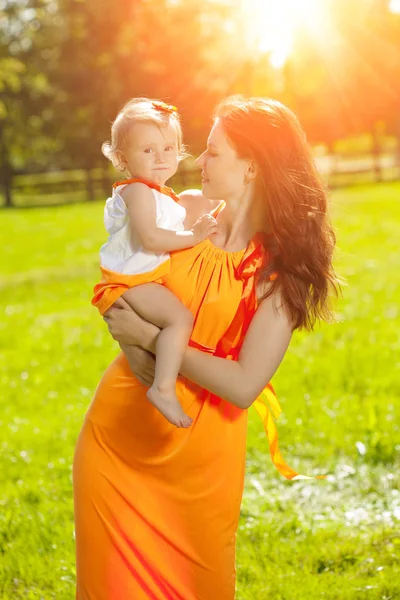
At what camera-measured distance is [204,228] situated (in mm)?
2943

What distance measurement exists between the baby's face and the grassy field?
0.86 m

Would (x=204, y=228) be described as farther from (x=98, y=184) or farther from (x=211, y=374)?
(x=98, y=184)

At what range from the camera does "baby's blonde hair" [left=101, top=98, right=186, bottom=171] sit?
2.96 meters

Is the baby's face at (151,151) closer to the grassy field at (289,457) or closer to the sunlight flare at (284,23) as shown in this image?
the grassy field at (289,457)

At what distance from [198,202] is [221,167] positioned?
0.29m

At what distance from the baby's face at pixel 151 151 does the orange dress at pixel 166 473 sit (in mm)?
264

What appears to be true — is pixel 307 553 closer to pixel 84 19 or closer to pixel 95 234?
→ pixel 95 234

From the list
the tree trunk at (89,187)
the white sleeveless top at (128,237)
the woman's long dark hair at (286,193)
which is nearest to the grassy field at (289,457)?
the woman's long dark hair at (286,193)

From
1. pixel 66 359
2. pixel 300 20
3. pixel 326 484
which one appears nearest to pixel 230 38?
pixel 300 20

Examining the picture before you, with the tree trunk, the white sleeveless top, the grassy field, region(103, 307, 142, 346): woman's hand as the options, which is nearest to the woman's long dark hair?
the white sleeveless top

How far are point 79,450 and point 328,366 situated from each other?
5.72m

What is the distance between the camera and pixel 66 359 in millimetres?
9648

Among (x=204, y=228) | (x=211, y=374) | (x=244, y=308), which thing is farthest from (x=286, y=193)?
(x=211, y=374)

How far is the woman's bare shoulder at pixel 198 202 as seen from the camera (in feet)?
10.5
